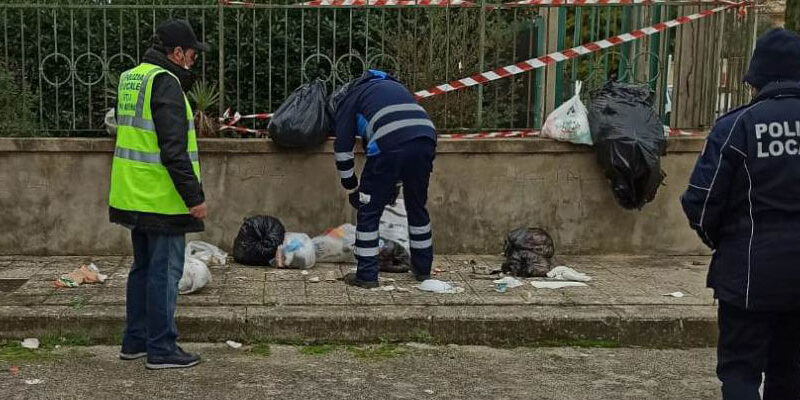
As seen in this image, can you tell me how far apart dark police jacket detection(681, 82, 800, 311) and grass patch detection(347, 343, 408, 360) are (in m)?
2.26

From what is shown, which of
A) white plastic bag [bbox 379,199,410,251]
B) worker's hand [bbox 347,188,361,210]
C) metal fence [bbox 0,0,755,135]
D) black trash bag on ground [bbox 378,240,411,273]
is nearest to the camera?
worker's hand [bbox 347,188,361,210]

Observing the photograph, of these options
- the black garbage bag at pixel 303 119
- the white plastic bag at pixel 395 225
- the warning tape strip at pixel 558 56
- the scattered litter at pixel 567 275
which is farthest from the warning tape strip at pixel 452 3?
the scattered litter at pixel 567 275

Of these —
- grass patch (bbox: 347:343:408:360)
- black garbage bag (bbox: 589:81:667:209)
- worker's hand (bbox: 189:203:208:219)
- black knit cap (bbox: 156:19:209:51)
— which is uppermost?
black knit cap (bbox: 156:19:209:51)

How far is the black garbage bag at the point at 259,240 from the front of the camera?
6.94m

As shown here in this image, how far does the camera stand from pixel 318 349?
5.51m

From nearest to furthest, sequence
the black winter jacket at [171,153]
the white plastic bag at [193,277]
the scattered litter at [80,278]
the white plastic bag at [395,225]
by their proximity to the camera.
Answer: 1. the black winter jacket at [171,153]
2. the white plastic bag at [193,277]
3. the scattered litter at [80,278]
4. the white plastic bag at [395,225]

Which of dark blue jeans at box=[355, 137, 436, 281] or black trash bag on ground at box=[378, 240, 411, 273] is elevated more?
dark blue jeans at box=[355, 137, 436, 281]

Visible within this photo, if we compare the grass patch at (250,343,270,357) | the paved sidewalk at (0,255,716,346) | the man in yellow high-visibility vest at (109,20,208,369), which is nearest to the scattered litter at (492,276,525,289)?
the paved sidewalk at (0,255,716,346)

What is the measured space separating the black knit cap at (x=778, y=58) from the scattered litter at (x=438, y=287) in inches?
119

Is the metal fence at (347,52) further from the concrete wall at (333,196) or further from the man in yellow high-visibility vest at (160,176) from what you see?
the man in yellow high-visibility vest at (160,176)

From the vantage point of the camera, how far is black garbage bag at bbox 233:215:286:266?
694 centimetres

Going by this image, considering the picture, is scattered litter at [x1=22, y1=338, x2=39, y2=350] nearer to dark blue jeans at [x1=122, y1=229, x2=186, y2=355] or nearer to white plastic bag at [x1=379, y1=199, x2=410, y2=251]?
dark blue jeans at [x1=122, y1=229, x2=186, y2=355]

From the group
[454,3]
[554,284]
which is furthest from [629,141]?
[454,3]

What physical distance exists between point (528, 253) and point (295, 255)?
1713 mm
